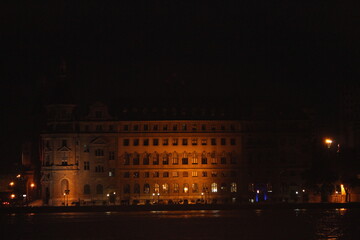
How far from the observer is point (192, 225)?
9619cm

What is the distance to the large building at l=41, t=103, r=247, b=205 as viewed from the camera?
150375mm

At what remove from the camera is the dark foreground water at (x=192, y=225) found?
84.8m

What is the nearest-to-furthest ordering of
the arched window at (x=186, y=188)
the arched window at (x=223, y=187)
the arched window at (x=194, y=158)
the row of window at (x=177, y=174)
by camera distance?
1. the arched window at (x=186, y=188)
2. the row of window at (x=177, y=174)
3. the arched window at (x=194, y=158)
4. the arched window at (x=223, y=187)

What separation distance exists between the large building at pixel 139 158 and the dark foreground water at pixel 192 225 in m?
28.6

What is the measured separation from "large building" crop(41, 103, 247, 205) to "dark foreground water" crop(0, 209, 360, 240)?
93.8 ft

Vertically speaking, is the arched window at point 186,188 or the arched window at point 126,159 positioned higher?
the arched window at point 126,159

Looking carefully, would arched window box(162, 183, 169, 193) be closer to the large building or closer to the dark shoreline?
the large building

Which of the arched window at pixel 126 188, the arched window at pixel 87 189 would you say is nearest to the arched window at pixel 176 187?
the arched window at pixel 126 188

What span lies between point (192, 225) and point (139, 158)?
57.5 meters

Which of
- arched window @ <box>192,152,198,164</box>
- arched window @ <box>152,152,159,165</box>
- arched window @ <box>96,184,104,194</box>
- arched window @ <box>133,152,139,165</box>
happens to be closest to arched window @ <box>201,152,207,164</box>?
arched window @ <box>192,152,198,164</box>

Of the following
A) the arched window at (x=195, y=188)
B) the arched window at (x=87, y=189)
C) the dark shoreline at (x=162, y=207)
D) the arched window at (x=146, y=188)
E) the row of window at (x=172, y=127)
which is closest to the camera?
the dark shoreline at (x=162, y=207)

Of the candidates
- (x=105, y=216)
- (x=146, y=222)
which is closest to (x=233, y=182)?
(x=105, y=216)

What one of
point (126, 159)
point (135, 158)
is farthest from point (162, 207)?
point (126, 159)

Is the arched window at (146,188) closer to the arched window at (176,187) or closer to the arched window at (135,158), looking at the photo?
the arched window at (135,158)
